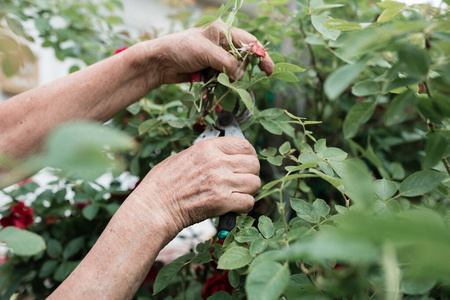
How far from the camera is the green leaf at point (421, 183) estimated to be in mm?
538

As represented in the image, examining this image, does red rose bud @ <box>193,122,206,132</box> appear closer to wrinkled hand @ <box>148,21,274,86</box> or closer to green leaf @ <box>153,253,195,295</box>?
wrinkled hand @ <box>148,21,274,86</box>

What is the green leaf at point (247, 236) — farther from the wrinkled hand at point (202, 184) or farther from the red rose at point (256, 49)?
the red rose at point (256, 49)

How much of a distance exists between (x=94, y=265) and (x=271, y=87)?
86cm

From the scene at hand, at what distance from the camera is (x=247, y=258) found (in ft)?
1.89

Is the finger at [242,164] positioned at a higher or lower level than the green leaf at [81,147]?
lower

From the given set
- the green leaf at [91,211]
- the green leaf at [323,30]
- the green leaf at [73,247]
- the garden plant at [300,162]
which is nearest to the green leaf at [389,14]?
the garden plant at [300,162]

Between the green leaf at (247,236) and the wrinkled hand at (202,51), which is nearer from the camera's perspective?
the green leaf at (247,236)

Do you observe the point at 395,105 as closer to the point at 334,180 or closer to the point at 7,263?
the point at 334,180

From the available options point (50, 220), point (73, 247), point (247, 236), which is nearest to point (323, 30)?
point (247, 236)

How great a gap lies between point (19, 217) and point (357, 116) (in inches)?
50.1

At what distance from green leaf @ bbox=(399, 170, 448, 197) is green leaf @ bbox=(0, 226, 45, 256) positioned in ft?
2.00

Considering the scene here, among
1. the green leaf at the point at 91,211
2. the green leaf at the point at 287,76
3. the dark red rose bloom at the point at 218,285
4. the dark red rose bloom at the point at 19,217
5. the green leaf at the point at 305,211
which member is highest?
the green leaf at the point at 287,76

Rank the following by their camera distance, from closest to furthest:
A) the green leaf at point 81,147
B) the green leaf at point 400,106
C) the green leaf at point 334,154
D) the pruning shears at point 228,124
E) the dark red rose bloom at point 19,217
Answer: the green leaf at point 81,147, the green leaf at point 400,106, the green leaf at point 334,154, the pruning shears at point 228,124, the dark red rose bloom at point 19,217

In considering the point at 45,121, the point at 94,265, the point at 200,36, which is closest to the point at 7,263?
the point at 45,121
